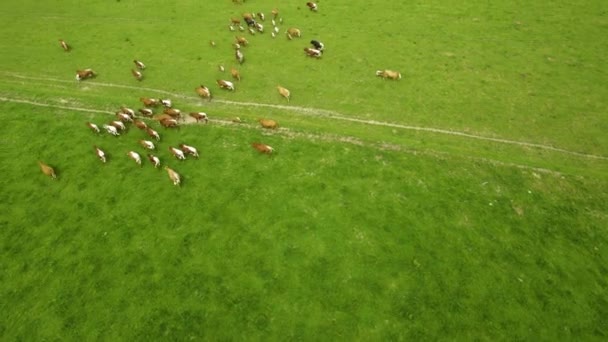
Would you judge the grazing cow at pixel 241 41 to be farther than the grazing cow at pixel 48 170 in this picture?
Yes

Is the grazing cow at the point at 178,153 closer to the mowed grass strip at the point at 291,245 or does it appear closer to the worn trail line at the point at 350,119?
the mowed grass strip at the point at 291,245

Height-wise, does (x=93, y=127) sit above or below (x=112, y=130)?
below

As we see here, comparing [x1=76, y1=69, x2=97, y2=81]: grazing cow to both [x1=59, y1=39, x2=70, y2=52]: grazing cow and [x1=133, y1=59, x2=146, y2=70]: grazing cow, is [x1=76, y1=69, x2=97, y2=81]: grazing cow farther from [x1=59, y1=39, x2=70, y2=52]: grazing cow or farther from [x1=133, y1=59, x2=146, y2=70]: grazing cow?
[x1=59, y1=39, x2=70, y2=52]: grazing cow

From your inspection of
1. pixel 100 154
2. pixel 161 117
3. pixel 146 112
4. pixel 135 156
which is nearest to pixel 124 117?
pixel 146 112

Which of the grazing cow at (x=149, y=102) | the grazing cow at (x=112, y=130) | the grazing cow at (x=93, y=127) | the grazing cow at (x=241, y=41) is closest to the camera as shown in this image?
the grazing cow at (x=112, y=130)

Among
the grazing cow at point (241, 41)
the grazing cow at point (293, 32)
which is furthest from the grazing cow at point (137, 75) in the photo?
the grazing cow at point (293, 32)

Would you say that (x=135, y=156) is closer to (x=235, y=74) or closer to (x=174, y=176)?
(x=174, y=176)

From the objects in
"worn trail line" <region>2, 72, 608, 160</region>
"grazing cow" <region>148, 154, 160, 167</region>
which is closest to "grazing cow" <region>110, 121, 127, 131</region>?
"grazing cow" <region>148, 154, 160, 167</region>

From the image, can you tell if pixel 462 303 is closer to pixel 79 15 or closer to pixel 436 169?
pixel 436 169
